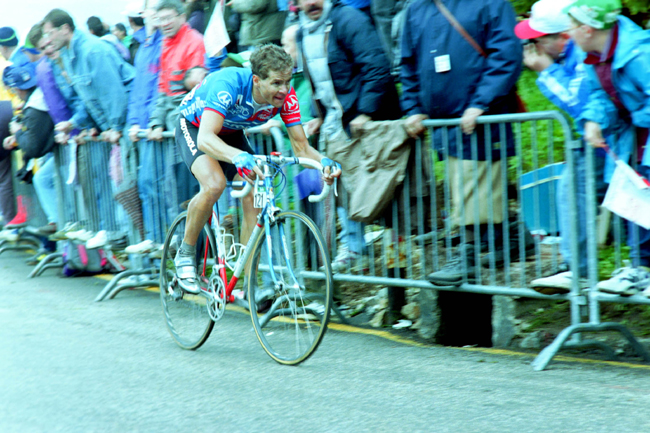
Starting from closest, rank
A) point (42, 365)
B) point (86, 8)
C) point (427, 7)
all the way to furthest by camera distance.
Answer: point (42, 365), point (427, 7), point (86, 8)

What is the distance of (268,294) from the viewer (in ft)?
16.8

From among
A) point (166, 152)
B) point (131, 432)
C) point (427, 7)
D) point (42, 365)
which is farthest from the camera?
point (166, 152)

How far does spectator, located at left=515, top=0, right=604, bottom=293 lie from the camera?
4941 mm

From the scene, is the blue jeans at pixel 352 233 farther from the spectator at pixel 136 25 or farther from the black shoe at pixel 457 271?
the spectator at pixel 136 25

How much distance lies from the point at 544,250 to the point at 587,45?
1315mm

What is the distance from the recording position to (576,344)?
16.0 ft

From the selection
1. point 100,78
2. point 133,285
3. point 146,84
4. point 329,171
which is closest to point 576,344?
point 329,171

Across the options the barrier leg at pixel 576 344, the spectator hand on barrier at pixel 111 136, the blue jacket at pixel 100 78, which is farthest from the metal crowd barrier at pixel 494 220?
the blue jacket at pixel 100 78

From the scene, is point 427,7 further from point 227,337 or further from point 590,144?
point 227,337

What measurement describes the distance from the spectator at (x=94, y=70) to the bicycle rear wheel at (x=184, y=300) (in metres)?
2.79

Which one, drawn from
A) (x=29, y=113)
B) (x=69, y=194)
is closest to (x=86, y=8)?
(x=29, y=113)

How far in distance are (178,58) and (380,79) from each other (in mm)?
2458

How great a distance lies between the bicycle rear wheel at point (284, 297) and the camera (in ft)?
15.8

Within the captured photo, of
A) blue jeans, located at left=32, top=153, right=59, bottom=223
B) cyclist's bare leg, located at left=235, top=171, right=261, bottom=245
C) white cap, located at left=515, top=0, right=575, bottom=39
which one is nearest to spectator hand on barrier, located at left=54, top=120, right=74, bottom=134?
blue jeans, located at left=32, top=153, right=59, bottom=223
